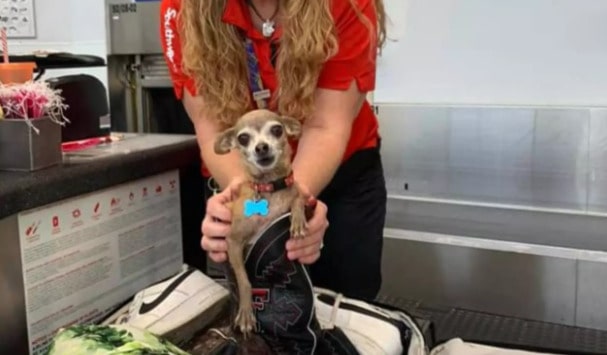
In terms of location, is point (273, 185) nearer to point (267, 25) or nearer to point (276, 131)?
point (276, 131)

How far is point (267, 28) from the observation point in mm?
1153

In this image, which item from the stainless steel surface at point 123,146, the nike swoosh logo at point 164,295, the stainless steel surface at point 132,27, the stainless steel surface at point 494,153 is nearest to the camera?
the nike swoosh logo at point 164,295

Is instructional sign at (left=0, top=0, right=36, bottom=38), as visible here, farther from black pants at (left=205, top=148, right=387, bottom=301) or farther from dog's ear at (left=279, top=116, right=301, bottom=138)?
dog's ear at (left=279, top=116, right=301, bottom=138)

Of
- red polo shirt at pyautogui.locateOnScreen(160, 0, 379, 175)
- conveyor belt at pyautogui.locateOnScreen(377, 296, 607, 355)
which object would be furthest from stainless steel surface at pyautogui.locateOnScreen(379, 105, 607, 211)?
red polo shirt at pyautogui.locateOnScreen(160, 0, 379, 175)

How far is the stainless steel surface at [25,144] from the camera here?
105 centimetres

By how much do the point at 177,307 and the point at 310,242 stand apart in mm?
299

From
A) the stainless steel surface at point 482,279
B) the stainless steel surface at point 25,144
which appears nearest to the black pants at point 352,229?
the stainless steel surface at point 25,144

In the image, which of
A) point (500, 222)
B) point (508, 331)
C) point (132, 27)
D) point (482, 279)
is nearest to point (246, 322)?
point (508, 331)

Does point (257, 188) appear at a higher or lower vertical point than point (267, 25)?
lower

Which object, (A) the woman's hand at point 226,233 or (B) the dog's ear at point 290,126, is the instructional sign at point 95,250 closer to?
(A) the woman's hand at point 226,233

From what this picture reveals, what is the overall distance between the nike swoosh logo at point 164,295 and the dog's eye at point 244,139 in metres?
0.36

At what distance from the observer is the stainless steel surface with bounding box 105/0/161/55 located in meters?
3.04

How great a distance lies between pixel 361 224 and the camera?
1370 mm

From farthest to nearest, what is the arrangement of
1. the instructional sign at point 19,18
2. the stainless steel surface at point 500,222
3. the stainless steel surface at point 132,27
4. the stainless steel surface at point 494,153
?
the instructional sign at point 19,18 → the stainless steel surface at point 132,27 → the stainless steel surface at point 494,153 → the stainless steel surface at point 500,222
